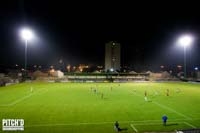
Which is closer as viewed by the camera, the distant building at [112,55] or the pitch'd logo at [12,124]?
the pitch'd logo at [12,124]

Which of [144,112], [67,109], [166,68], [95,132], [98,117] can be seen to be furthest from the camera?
[166,68]

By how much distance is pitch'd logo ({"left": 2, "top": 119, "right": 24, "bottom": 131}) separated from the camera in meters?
13.6

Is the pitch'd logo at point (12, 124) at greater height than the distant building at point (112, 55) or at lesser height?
lesser

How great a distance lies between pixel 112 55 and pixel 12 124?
391ft

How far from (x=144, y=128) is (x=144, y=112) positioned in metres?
4.84

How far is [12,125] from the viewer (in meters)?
14.8

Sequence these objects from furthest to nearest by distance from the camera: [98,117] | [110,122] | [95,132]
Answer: [98,117] < [110,122] < [95,132]

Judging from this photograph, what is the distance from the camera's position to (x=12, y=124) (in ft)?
49.3

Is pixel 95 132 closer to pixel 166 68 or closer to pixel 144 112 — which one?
pixel 144 112

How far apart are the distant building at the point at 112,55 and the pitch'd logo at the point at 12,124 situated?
115514mm

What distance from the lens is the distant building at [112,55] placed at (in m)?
131

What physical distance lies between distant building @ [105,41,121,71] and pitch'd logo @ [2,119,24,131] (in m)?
116

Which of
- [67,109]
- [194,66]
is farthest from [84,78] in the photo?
[194,66]

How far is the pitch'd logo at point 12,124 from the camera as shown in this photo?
1362cm
